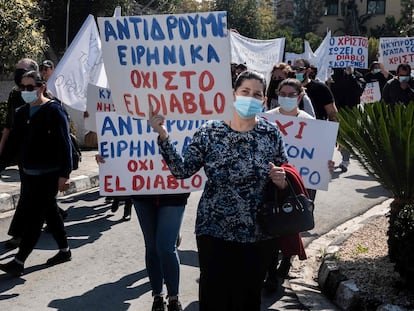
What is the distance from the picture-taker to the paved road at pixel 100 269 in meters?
5.30

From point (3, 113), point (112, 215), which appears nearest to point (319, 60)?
point (3, 113)

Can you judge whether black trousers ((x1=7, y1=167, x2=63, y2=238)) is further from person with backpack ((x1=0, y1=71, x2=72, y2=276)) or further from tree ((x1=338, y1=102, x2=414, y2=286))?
tree ((x1=338, y1=102, x2=414, y2=286))

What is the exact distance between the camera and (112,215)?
8195mm

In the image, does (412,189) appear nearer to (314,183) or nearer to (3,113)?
(314,183)

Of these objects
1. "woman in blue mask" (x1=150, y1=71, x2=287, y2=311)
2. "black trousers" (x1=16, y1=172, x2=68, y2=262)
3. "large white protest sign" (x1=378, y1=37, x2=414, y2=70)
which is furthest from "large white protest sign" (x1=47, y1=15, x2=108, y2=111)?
"large white protest sign" (x1=378, y1=37, x2=414, y2=70)

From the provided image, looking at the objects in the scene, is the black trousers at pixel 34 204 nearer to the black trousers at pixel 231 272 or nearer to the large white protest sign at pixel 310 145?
the large white protest sign at pixel 310 145

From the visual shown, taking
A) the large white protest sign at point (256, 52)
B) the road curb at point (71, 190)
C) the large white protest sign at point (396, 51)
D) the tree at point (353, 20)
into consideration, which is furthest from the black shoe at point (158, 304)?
the tree at point (353, 20)

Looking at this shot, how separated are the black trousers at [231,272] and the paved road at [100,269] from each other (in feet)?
5.33

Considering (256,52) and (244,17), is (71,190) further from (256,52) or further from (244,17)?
(244,17)

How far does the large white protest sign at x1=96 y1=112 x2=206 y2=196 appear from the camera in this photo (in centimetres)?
495

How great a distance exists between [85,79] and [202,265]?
462cm

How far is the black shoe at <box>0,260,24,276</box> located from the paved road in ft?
0.21

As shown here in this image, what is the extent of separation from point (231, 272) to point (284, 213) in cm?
42

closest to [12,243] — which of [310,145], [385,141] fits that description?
[310,145]
